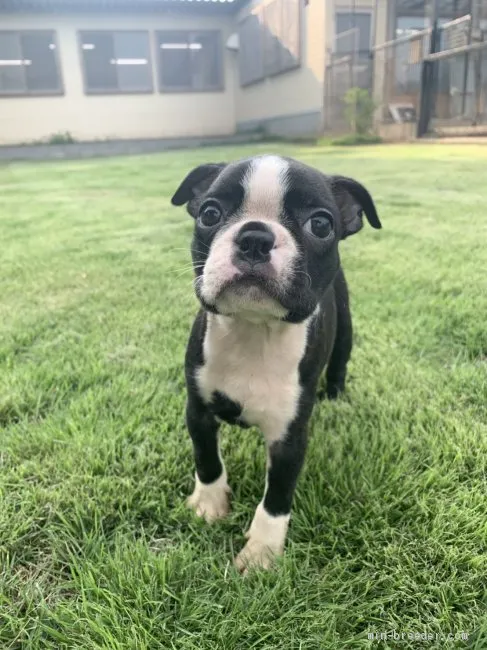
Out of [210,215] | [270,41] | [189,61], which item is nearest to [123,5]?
[189,61]

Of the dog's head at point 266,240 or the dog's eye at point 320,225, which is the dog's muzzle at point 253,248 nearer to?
the dog's head at point 266,240

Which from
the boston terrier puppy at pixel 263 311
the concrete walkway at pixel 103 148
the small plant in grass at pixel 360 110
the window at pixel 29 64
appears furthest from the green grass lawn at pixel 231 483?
the window at pixel 29 64

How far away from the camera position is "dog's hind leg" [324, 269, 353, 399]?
7.66ft

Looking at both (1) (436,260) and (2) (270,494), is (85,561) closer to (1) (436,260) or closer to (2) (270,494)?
(2) (270,494)

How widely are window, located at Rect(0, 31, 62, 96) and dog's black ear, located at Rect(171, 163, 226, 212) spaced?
74.9ft

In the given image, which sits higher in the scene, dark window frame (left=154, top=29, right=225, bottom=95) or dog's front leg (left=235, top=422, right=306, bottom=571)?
dark window frame (left=154, top=29, right=225, bottom=95)

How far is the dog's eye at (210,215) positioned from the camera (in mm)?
1602

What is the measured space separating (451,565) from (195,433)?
0.87m

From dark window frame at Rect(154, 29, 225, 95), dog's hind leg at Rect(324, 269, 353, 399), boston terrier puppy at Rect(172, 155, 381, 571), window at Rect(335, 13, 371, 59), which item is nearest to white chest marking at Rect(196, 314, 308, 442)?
boston terrier puppy at Rect(172, 155, 381, 571)

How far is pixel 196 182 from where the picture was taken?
6.27 ft

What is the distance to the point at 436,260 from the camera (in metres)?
4.36

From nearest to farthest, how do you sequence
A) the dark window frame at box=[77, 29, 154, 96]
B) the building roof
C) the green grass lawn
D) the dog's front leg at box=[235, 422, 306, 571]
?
1. the green grass lawn
2. the dog's front leg at box=[235, 422, 306, 571]
3. the building roof
4. the dark window frame at box=[77, 29, 154, 96]

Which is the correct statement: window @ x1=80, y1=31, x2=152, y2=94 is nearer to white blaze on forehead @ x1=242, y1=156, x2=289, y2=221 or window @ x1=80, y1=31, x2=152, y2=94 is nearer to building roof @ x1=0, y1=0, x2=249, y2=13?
building roof @ x1=0, y1=0, x2=249, y2=13

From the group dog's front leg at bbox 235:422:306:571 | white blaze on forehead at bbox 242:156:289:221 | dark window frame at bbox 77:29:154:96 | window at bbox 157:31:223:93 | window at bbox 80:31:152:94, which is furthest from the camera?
window at bbox 157:31:223:93
